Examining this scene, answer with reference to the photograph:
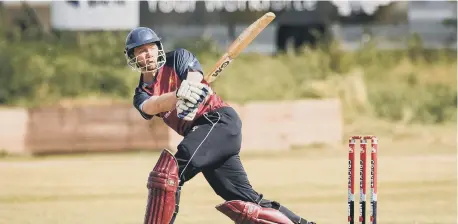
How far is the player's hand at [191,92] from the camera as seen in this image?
5.88 m

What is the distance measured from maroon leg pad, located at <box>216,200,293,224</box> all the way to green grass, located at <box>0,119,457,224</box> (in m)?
2.57

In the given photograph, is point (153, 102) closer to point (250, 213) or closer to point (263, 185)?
point (250, 213)

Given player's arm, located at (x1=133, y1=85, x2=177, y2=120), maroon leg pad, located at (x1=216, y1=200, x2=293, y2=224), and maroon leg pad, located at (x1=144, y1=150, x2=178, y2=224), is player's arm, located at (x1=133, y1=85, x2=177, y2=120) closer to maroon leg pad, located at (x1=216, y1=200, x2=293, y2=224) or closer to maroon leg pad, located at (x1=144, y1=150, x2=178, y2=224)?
maroon leg pad, located at (x1=144, y1=150, x2=178, y2=224)

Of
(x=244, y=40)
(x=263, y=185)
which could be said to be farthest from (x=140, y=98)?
(x=263, y=185)

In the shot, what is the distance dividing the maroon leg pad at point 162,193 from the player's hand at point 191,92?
0.51m

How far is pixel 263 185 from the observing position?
12422 mm

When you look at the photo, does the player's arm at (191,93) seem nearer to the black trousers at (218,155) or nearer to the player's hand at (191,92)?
the player's hand at (191,92)

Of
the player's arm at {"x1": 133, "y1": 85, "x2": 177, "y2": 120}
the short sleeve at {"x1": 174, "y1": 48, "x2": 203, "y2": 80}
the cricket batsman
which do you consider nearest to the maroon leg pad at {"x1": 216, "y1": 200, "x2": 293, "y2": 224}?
the cricket batsman

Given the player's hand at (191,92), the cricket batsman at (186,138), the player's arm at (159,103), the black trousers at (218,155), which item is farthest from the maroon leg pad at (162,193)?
the player's hand at (191,92)

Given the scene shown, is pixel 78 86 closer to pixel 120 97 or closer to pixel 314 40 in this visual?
pixel 120 97

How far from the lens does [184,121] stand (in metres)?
6.54

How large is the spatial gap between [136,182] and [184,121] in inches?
261

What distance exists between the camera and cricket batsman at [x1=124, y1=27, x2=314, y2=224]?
20.3 ft

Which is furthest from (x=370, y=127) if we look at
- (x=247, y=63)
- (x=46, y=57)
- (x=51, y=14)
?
(x=51, y=14)
